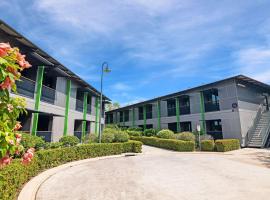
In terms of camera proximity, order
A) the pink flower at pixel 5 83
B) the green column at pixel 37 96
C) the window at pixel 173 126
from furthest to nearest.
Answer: the window at pixel 173 126 → the green column at pixel 37 96 → the pink flower at pixel 5 83

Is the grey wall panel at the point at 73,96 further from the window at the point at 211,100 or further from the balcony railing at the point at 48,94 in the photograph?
the window at the point at 211,100

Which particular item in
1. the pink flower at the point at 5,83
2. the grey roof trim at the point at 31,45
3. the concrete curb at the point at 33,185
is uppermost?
the grey roof trim at the point at 31,45

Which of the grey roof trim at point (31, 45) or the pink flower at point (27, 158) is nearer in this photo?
the pink flower at point (27, 158)

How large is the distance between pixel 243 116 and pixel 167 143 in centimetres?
940

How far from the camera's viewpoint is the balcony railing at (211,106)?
2335 cm

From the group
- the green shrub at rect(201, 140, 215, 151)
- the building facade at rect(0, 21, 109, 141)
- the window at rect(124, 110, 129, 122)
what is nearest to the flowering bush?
the building facade at rect(0, 21, 109, 141)

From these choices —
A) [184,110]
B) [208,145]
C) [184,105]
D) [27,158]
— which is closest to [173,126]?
[184,110]

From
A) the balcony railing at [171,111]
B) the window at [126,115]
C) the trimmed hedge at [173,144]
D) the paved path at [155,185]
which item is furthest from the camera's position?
the window at [126,115]

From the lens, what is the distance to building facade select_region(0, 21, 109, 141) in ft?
41.2

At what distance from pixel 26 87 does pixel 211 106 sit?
21070 mm

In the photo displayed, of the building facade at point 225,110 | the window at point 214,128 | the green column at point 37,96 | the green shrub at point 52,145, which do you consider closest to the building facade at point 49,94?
the green column at point 37,96

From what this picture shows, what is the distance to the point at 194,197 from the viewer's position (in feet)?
20.2

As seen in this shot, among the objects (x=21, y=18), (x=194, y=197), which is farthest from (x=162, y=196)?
(x=21, y=18)

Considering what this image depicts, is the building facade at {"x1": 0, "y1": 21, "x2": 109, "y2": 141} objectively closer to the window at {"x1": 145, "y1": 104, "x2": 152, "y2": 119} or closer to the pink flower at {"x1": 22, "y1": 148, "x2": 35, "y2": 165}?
the pink flower at {"x1": 22, "y1": 148, "x2": 35, "y2": 165}
